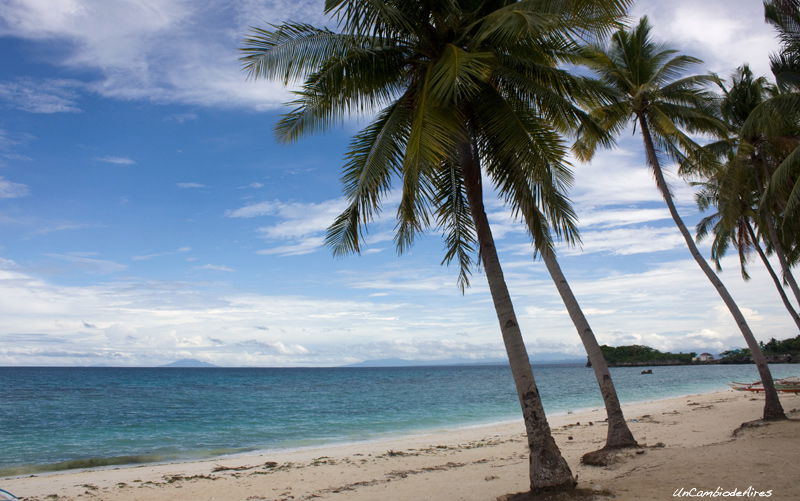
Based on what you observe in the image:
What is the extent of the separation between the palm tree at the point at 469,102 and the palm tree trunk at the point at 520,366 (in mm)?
13

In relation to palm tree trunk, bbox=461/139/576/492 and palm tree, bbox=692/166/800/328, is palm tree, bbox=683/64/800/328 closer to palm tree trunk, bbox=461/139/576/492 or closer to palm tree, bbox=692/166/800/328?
palm tree, bbox=692/166/800/328

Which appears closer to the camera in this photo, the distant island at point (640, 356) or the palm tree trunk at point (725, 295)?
the palm tree trunk at point (725, 295)

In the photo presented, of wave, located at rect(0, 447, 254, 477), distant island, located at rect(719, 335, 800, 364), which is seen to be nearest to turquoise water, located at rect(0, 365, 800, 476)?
wave, located at rect(0, 447, 254, 477)

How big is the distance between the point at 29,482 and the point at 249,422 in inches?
508

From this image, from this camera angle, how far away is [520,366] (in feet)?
20.7

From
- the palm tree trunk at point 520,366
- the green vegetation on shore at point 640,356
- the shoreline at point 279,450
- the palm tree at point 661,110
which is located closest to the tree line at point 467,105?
the palm tree trunk at point 520,366

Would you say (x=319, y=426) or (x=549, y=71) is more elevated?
(x=549, y=71)

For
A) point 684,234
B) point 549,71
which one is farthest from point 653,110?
point 549,71

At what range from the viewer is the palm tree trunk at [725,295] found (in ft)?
37.5

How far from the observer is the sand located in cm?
679

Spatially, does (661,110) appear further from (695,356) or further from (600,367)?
(695,356)

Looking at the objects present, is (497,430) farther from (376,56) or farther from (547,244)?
(376,56)

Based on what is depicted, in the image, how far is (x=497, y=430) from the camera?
18219 millimetres

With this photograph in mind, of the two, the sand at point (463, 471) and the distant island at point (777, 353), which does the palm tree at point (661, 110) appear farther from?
the distant island at point (777, 353)
